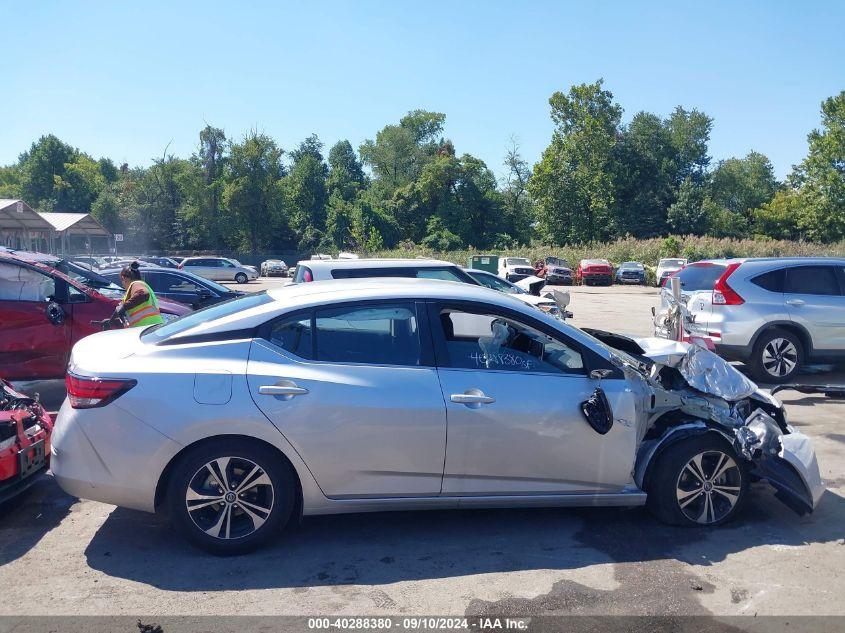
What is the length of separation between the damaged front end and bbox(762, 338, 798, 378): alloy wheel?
460 centimetres

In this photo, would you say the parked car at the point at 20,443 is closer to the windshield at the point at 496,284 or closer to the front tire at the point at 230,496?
the front tire at the point at 230,496

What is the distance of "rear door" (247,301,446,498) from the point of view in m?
4.13

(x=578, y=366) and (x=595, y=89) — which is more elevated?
(x=595, y=89)

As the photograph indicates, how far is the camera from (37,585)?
388 cm

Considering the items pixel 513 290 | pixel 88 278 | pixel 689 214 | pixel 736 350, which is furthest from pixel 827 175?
pixel 88 278

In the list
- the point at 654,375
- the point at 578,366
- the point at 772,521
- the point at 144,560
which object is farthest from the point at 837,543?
the point at 144,560

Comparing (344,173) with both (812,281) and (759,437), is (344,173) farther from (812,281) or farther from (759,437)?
(759,437)

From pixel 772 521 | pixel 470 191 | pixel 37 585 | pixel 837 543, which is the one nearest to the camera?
pixel 37 585

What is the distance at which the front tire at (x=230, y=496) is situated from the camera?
13.5ft

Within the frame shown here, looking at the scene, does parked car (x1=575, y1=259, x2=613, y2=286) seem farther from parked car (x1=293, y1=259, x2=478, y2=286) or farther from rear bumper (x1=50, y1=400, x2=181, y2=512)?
rear bumper (x1=50, y1=400, x2=181, y2=512)

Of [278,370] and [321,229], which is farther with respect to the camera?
[321,229]

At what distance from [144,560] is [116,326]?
168 inches

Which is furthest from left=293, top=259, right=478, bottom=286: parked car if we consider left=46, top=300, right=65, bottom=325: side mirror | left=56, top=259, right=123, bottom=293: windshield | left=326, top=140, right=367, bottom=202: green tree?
left=326, top=140, right=367, bottom=202: green tree

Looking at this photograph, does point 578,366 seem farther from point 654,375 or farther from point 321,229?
point 321,229
